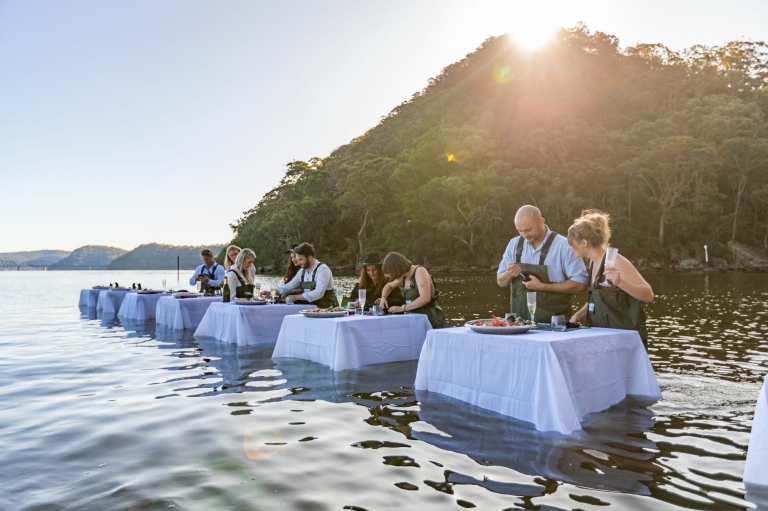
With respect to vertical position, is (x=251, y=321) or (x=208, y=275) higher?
(x=208, y=275)

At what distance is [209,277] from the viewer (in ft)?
38.6

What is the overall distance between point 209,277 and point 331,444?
337 inches

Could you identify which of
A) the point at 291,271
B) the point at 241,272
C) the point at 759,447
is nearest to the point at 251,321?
the point at 291,271

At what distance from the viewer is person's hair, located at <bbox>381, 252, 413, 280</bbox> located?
264 inches

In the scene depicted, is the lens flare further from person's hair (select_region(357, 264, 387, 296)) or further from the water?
the water

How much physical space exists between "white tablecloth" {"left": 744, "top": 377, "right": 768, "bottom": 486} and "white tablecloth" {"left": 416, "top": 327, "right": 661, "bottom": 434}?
1151mm

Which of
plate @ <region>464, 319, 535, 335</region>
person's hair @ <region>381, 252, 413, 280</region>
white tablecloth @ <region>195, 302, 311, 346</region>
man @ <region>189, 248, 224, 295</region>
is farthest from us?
man @ <region>189, 248, 224, 295</region>

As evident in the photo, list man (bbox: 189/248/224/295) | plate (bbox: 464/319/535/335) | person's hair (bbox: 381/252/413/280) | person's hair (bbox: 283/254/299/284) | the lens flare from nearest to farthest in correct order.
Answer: plate (bbox: 464/319/535/335), person's hair (bbox: 381/252/413/280), person's hair (bbox: 283/254/299/284), man (bbox: 189/248/224/295), the lens flare

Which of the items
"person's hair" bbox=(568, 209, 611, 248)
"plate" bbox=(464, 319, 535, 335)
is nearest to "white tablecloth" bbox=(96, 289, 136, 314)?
"plate" bbox=(464, 319, 535, 335)

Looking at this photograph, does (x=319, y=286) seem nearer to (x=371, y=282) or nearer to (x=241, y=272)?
(x=371, y=282)

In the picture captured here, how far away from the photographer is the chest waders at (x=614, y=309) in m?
4.84

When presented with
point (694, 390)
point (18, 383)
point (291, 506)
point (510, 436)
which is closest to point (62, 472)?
point (291, 506)

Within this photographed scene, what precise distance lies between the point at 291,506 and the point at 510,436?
5.90ft

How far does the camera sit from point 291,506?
2963mm
